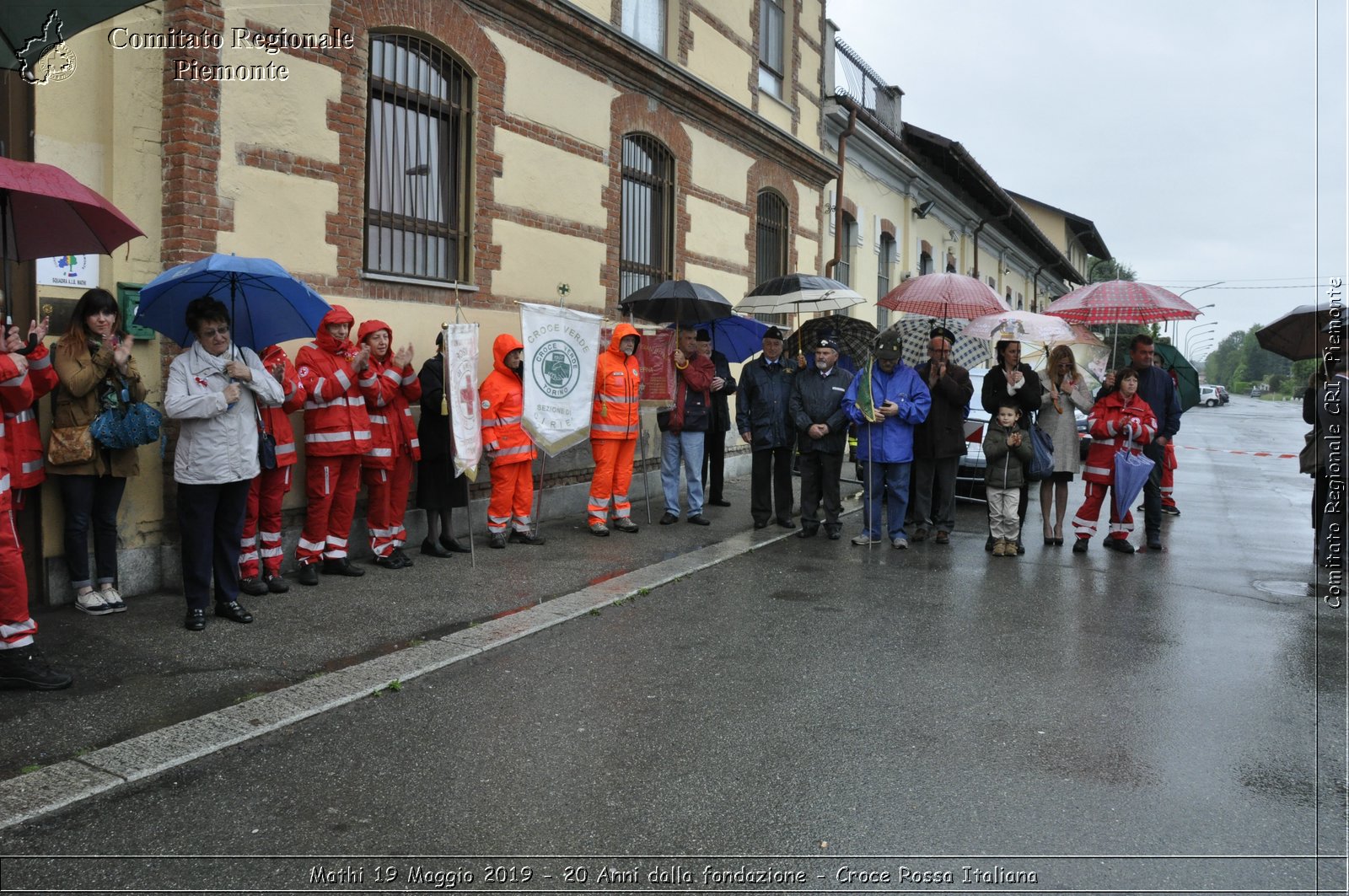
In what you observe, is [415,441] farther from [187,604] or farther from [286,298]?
[187,604]

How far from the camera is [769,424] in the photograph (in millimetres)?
9891

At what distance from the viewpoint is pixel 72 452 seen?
5.68 metres

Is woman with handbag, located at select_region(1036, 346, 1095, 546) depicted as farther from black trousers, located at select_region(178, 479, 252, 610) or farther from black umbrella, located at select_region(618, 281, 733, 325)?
black trousers, located at select_region(178, 479, 252, 610)

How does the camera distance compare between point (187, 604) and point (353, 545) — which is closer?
point (187, 604)

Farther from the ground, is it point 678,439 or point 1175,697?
point 678,439

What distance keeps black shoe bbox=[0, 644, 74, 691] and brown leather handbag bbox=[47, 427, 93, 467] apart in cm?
138

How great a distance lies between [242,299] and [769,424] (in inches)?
206

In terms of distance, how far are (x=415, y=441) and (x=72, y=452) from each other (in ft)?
8.20

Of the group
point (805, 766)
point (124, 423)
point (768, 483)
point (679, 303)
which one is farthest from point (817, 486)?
point (124, 423)

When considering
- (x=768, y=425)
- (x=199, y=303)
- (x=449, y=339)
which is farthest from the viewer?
(x=768, y=425)

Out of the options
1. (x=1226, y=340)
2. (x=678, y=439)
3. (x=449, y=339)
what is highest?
(x=1226, y=340)

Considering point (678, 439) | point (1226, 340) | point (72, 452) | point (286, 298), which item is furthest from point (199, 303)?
point (1226, 340)

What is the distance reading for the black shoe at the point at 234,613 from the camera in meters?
5.88

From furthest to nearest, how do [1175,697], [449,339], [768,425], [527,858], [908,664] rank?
[768,425] → [449,339] → [908,664] → [1175,697] → [527,858]
